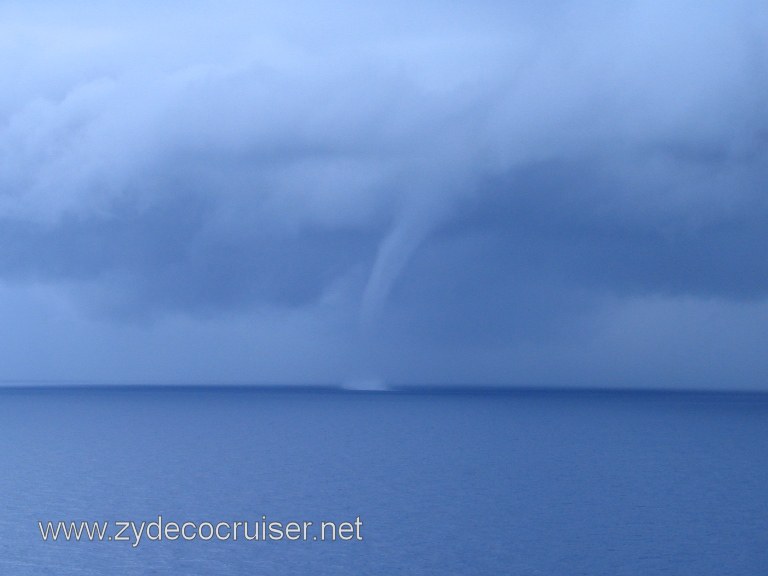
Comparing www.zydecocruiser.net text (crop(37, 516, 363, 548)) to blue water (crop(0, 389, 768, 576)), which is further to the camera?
www.zydecocruiser.net text (crop(37, 516, 363, 548))

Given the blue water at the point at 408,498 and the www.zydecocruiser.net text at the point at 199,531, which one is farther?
the www.zydecocruiser.net text at the point at 199,531

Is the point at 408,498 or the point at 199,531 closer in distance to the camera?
the point at 199,531

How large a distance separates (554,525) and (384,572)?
1362cm

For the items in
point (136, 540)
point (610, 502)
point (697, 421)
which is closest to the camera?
point (136, 540)

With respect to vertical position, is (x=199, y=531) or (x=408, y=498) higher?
(x=408, y=498)

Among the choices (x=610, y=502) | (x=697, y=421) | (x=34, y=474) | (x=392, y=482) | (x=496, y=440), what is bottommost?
(x=610, y=502)

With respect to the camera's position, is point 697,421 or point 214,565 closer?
point 214,565

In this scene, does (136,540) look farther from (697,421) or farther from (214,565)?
(697,421)

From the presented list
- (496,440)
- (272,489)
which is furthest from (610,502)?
(496,440)

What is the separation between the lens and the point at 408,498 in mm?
52500

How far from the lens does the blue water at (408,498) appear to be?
36000 mm

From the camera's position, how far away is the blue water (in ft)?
118

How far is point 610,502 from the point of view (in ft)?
175

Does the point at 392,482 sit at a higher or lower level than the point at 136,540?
higher
